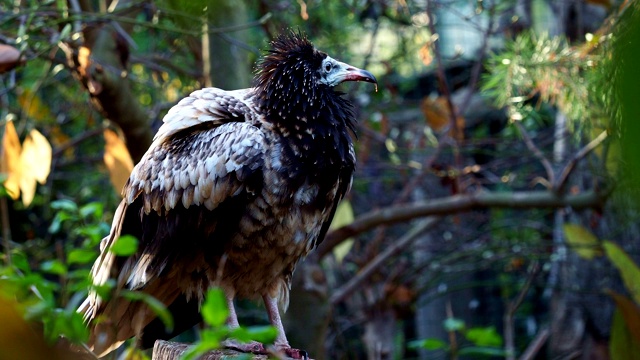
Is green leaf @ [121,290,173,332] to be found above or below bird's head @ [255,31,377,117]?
below

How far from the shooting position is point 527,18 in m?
6.93

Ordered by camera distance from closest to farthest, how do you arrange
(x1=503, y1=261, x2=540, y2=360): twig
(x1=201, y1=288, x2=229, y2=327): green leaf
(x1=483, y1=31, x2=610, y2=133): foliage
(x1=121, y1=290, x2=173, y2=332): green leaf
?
(x1=201, y1=288, x2=229, y2=327): green leaf < (x1=121, y1=290, x2=173, y2=332): green leaf < (x1=483, y1=31, x2=610, y2=133): foliage < (x1=503, y1=261, x2=540, y2=360): twig

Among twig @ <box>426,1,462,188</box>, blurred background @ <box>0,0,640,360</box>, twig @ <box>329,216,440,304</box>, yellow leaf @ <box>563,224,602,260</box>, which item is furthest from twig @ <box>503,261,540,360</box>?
twig @ <box>329,216,440,304</box>

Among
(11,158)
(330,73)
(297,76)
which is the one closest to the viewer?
(297,76)

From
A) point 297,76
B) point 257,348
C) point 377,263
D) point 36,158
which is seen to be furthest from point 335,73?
point 377,263

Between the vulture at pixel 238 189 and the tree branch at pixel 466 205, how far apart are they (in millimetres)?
1880

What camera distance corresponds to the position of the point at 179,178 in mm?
3211

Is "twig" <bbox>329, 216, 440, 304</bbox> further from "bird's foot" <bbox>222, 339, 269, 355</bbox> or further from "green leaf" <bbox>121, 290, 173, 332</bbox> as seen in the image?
"green leaf" <bbox>121, 290, 173, 332</bbox>

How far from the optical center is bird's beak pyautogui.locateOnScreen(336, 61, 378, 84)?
337 cm

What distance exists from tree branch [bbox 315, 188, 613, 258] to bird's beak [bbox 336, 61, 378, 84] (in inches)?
77.5

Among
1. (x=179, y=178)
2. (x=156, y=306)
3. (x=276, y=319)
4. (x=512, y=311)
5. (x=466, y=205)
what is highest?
→ (x=156, y=306)

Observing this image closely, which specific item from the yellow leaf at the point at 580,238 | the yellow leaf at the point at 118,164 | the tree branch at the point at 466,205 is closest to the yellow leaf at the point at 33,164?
the yellow leaf at the point at 118,164

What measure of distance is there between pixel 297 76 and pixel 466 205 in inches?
87.0

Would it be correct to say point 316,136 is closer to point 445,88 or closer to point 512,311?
point 445,88
